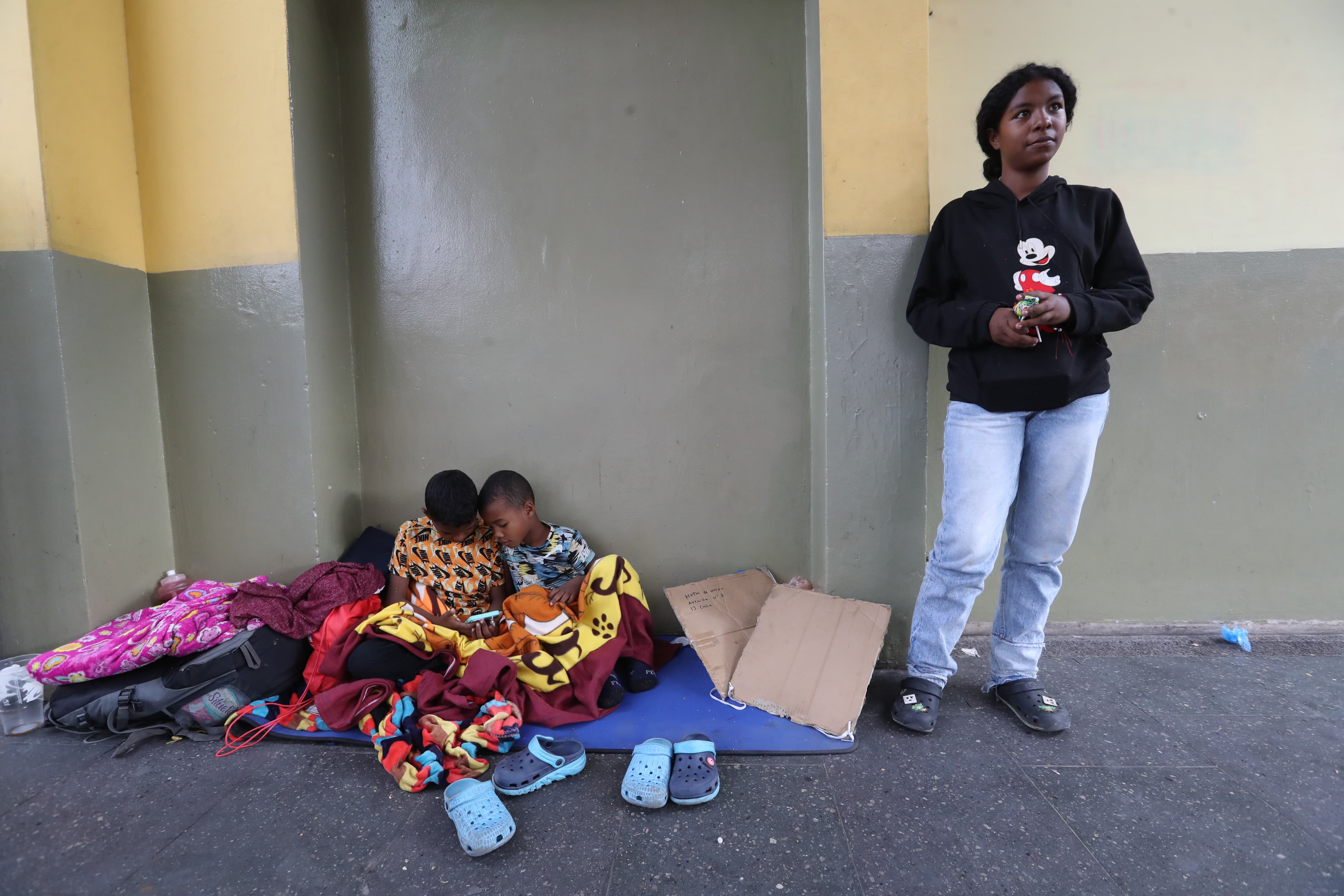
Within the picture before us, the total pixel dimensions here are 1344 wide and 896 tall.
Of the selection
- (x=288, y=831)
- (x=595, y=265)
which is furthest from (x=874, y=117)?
(x=288, y=831)

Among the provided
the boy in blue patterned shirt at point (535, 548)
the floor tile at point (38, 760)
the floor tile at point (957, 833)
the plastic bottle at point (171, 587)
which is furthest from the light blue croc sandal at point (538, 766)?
the plastic bottle at point (171, 587)

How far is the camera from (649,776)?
1.72 m

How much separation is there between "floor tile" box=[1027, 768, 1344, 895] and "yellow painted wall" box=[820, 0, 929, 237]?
6.05 ft

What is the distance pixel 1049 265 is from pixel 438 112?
245cm

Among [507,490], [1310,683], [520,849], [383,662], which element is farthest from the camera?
[507,490]

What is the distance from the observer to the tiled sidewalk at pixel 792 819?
1435mm

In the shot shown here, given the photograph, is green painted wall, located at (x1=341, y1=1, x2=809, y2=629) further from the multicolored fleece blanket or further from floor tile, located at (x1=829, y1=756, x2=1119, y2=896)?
floor tile, located at (x1=829, y1=756, x2=1119, y2=896)

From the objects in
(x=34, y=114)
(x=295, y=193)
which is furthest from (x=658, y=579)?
(x=34, y=114)

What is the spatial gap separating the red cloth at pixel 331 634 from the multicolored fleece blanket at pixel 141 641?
0.22 metres

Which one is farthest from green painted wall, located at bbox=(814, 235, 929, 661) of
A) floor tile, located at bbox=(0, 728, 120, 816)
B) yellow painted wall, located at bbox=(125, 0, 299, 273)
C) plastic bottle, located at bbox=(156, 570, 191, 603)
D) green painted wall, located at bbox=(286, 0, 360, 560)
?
plastic bottle, located at bbox=(156, 570, 191, 603)

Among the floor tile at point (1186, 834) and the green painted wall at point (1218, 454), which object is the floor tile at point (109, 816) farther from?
the green painted wall at point (1218, 454)

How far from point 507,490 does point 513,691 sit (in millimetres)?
763

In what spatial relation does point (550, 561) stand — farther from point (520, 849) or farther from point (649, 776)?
point (520, 849)

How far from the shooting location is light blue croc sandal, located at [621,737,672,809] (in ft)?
5.46
